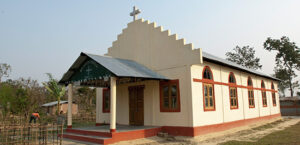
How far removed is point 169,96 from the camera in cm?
1155

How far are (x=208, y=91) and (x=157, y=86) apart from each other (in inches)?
106

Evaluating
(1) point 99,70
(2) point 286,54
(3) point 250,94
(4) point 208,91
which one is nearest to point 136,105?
(1) point 99,70

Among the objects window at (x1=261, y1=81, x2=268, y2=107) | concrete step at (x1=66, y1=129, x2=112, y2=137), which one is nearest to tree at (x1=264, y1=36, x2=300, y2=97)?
window at (x1=261, y1=81, x2=268, y2=107)

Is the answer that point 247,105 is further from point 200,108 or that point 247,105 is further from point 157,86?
point 157,86

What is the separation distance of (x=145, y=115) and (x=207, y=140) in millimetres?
3492

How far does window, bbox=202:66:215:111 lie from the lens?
1181 centimetres

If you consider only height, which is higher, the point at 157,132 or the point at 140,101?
the point at 140,101

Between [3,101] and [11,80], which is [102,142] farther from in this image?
[11,80]

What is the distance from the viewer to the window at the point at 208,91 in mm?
11812

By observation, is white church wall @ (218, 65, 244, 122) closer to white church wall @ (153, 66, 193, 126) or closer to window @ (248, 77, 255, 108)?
window @ (248, 77, 255, 108)

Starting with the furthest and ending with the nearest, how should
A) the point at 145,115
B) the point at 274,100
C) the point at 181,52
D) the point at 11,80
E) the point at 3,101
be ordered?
the point at 11,80, the point at 274,100, the point at 3,101, the point at 145,115, the point at 181,52

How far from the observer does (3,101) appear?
20797mm

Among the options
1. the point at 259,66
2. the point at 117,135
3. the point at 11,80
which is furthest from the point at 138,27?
the point at 259,66

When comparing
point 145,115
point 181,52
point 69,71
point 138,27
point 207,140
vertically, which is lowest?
point 207,140
